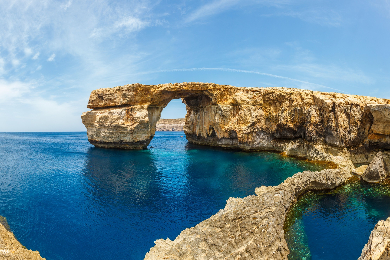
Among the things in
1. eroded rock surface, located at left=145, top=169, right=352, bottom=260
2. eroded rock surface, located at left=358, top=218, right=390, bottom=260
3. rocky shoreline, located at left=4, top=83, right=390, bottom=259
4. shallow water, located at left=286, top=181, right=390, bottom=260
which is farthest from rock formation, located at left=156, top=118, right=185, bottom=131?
eroded rock surface, located at left=358, top=218, right=390, bottom=260

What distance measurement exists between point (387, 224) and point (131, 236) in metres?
9.52

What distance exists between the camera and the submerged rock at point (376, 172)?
55.2ft

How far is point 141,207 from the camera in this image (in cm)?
1260

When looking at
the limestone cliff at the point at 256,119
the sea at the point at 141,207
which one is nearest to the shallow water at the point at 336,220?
the sea at the point at 141,207

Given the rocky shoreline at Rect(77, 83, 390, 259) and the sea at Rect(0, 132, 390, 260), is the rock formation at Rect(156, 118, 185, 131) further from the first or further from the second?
the sea at Rect(0, 132, 390, 260)

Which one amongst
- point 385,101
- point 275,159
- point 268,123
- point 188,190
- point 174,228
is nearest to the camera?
point 174,228

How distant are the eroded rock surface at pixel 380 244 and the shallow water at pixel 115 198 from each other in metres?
7.12

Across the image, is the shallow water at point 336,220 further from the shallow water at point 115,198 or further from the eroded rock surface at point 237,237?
the shallow water at point 115,198

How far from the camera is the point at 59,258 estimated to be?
8.30 m

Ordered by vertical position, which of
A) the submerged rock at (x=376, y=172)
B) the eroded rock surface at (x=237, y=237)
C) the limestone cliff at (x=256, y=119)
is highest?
the limestone cliff at (x=256, y=119)

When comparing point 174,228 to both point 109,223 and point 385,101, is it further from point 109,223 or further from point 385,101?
point 385,101

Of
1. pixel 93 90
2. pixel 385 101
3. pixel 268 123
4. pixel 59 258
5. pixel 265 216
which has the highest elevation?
pixel 93 90

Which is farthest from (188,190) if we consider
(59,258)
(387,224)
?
(387,224)

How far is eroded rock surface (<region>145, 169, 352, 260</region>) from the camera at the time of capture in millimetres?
6668
